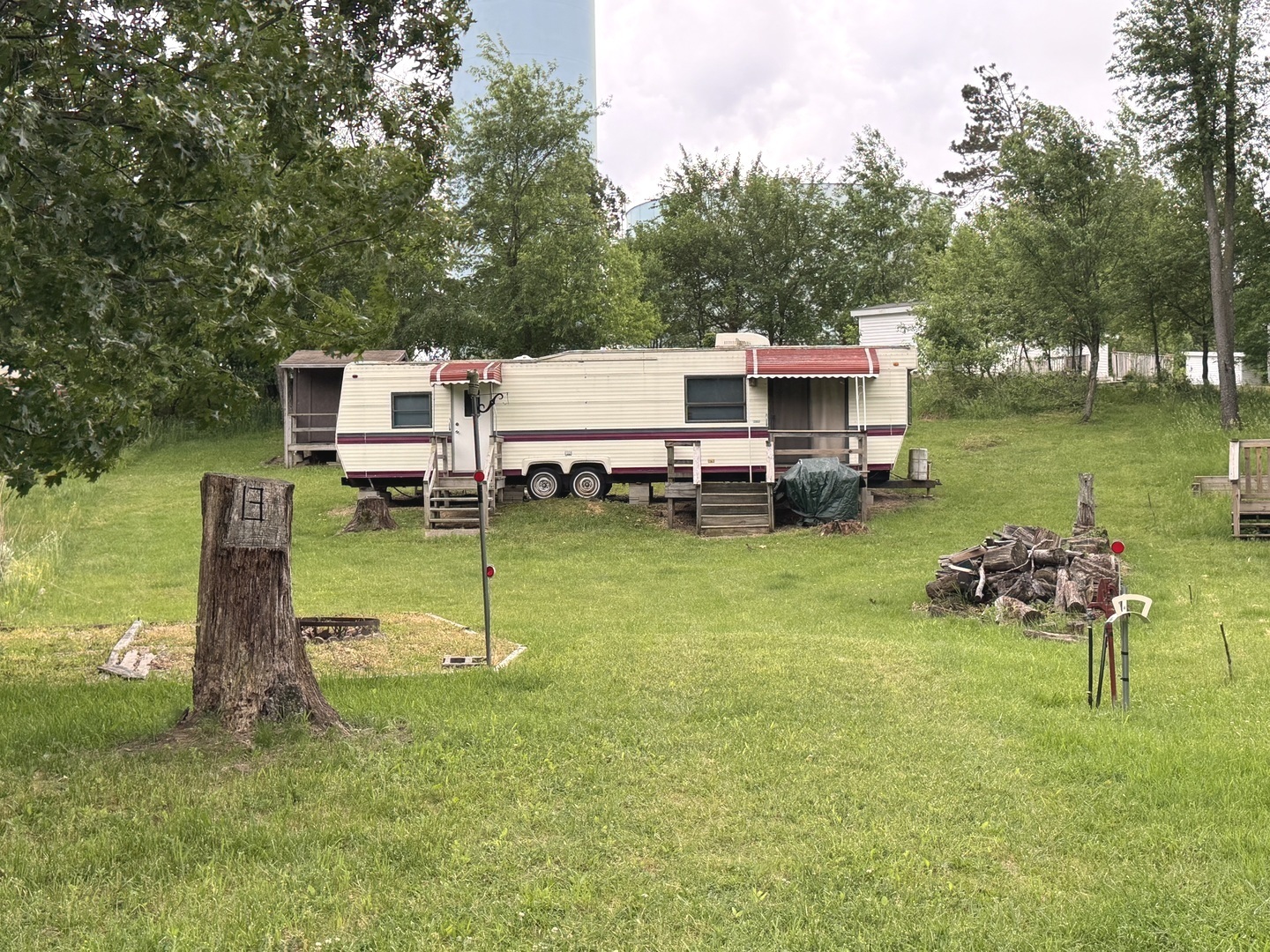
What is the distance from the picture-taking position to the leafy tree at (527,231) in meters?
29.8

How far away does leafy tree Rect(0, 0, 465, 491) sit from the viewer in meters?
4.62

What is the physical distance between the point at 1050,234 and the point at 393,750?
25.0 m

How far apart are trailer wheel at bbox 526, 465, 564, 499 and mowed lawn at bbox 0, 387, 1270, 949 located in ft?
32.5

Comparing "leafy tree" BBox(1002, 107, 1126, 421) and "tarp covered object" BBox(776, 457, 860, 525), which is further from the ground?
"leafy tree" BBox(1002, 107, 1126, 421)

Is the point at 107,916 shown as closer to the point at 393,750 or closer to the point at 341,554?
the point at 393,750

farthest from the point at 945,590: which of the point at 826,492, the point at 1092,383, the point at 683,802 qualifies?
the point at 1092,383

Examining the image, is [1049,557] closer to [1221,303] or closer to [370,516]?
[370,516]

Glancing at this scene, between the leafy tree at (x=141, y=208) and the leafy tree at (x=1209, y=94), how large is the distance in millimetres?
21055

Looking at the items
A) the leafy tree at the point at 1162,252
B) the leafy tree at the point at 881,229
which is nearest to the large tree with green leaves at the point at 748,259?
the leafy tree at the point at 881,229

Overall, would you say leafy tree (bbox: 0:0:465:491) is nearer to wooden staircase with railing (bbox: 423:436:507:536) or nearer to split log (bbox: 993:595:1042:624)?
split log (bbox: 993:595:1042:624)

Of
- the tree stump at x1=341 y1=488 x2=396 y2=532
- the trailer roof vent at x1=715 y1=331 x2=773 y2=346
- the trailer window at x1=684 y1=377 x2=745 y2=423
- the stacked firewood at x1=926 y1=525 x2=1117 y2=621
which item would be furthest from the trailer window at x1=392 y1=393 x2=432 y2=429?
the stacked firewood at x1=926 y1=525 x2=1117 y2=621

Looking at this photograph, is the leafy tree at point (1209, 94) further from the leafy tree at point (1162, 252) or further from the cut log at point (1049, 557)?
the cut log at point (1049, 557)

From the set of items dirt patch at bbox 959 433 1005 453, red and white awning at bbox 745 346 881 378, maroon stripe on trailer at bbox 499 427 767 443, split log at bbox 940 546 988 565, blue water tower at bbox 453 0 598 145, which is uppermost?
blue water tower at bbox 453 0 598 145

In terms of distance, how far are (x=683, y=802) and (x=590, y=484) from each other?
1586 centimetres
